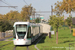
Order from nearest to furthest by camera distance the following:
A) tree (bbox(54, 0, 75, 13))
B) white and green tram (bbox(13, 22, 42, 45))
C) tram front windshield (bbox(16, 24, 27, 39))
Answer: white and green tram (bbox(13, 22, 42, 45)) → tram front windshield (bbox(16, 24, 27, 39)) → tree (bbox(54, 0, 75, 13))

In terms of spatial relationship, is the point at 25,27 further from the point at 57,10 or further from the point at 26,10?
the point at 26,10

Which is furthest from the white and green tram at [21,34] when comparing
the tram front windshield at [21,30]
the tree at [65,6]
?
the tree at [65,6]

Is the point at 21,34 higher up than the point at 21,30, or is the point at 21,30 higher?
the point at 21,30

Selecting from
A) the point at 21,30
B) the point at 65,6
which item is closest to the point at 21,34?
the point at 21,30

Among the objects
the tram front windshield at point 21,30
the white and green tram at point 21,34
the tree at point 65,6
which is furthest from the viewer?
the tree at point 65,6

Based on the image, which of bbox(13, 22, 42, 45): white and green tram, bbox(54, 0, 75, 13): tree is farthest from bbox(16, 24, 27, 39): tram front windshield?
bbox(54, 0, 75, 13): tree

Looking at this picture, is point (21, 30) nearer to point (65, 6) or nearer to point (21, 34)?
point (21, 34)

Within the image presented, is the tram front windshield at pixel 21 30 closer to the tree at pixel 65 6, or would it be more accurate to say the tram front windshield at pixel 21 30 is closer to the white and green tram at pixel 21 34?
the white and green tram at pixel 21 34

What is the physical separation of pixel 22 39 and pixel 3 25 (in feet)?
76.9

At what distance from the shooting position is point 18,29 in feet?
Result: 64.1

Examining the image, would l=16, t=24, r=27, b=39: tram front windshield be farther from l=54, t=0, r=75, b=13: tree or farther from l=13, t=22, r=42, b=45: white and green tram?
l=54, t=0, r=75, b=13: tree

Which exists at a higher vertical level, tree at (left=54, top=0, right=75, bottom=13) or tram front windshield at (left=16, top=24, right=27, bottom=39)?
tree at (left=54, top=0, right=75, bottom=13)

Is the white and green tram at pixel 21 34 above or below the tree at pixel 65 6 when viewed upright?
below

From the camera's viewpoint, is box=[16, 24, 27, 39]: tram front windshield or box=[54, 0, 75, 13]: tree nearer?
box=[16, 24, 27, 39]: tram front windshield
